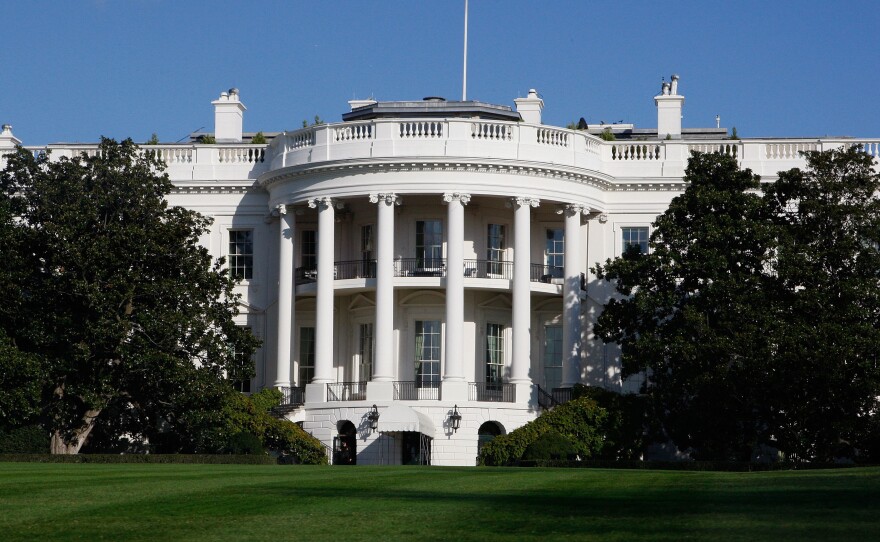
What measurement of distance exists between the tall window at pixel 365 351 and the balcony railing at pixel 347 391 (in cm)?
115

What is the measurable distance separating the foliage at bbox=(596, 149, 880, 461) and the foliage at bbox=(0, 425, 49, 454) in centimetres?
1779

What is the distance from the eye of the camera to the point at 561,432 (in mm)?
49062

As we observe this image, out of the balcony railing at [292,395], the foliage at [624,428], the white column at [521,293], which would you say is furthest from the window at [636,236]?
the balcony railing at [292,395]

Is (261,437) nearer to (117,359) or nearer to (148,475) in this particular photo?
(117,359)

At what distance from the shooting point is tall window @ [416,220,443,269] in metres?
55.5

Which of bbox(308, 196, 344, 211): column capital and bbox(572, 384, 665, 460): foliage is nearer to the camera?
bbox(572, 384, 665, 460): foliage

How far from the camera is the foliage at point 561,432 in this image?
4847 cm

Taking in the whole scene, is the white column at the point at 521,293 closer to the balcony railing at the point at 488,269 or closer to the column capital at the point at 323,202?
the balcony railing at the point at 488,269

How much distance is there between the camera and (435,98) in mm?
58625

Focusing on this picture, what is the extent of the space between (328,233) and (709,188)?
13.7 m

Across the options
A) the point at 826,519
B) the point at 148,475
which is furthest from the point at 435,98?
the point at 826,519

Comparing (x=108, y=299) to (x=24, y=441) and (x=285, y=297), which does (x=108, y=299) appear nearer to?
(x=24, y=441)

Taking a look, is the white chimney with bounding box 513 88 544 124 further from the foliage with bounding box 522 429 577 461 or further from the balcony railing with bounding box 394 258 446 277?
the foliage with bounding box 522 429 577 461

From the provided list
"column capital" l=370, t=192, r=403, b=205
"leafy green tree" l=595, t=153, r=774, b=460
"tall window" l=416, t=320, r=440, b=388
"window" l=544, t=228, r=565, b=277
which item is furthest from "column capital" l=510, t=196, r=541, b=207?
"tall window" l=416, t=320, r=440, b=388
